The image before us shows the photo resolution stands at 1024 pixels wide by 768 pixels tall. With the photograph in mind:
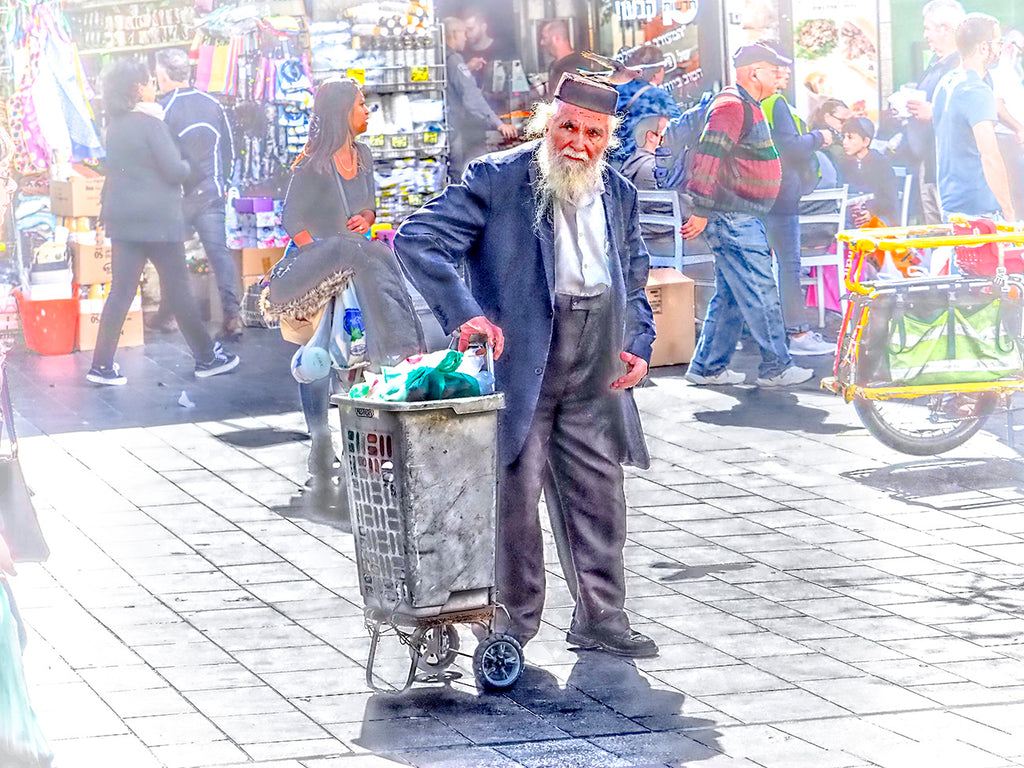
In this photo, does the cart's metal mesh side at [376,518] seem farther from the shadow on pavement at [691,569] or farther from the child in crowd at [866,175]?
the child in crowd at [866,175]

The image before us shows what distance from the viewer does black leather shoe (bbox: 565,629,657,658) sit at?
19.8 ft

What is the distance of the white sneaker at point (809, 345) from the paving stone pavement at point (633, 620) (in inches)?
85.5

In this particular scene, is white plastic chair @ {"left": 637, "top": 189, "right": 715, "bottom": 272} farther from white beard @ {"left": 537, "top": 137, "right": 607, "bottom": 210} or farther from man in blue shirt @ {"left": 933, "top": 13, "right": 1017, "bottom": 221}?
white beard @ {"left": 537, "top": 137, "right": 607, "bottom": 210}

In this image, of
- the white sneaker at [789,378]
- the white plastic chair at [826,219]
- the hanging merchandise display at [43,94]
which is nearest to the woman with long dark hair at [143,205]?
the hanging merchandise display at [43,94]

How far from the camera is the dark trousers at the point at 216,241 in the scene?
40.4ft

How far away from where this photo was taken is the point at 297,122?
1260cm

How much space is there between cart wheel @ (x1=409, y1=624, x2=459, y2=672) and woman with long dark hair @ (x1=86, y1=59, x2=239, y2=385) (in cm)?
573

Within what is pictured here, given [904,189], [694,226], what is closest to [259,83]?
[694,226]

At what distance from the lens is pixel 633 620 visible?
6.45m

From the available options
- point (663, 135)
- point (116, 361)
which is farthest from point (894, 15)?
point (116, 361)

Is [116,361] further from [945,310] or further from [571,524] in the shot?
[571,524]

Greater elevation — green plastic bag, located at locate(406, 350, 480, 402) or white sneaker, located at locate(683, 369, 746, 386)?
green plastic bag, located at locate(406, 350, 480, 402)

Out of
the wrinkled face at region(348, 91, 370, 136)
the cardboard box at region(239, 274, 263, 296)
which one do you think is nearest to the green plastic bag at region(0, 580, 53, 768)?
the wrinkled face at region(348, 91, 370, 136)

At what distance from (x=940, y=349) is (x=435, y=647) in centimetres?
385
